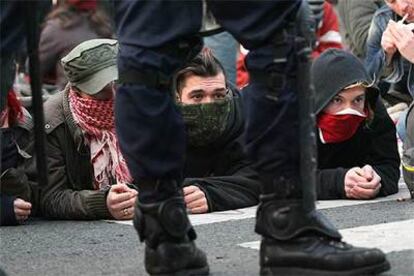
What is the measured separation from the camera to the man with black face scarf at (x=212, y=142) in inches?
169

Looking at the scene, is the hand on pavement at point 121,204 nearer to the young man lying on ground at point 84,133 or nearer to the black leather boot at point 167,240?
the young man lying on ground at point 84,133

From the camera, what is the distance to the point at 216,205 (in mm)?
4273

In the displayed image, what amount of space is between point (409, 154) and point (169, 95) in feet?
5.87

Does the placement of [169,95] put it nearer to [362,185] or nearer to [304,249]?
[304,249]

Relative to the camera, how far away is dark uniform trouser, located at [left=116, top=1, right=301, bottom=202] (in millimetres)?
2801

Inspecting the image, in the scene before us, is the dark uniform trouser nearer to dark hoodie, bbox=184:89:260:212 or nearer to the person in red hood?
the person in red hood

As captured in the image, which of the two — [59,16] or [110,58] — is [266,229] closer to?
[110,58]

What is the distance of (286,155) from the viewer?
2818 mm

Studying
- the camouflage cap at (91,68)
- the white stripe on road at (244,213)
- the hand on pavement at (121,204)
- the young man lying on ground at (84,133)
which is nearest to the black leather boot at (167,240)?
the white stripe on road at (244,213)

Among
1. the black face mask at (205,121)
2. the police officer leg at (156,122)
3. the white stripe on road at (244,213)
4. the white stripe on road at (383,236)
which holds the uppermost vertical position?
the police officer leg at (156,122)

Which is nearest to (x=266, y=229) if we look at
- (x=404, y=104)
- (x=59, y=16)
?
(x=404, y=104)

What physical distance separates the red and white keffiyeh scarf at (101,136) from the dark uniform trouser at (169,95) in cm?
150

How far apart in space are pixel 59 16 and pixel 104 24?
54 centimetres

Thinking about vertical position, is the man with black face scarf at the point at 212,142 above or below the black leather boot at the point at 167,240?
below
